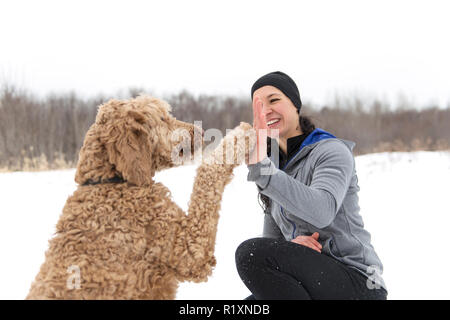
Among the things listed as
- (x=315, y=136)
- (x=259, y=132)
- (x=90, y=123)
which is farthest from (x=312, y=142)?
(x=90, y=123)

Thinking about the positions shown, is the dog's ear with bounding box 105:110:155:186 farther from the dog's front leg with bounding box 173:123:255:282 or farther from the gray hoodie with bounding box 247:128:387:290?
the gray hoodie with bounding box 247:128:387:290

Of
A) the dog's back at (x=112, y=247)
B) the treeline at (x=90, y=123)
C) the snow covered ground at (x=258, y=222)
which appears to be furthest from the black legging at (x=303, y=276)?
the treeline at (x=90, y=123)

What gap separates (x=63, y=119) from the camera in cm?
1359

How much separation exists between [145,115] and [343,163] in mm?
1229

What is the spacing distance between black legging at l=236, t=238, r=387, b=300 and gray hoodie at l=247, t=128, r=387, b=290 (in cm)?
9

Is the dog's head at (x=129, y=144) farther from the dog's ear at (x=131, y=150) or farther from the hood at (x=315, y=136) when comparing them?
the hood at (x=315, y=136)

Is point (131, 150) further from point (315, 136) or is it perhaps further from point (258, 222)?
point (258, 222)

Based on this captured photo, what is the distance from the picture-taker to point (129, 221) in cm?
212

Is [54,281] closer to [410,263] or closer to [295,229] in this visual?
[295,229]

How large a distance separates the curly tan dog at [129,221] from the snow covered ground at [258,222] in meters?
0.74

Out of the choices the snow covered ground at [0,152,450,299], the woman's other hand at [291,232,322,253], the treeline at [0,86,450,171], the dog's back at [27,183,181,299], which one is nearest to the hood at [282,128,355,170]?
the woman's other hand at [291,232,322,253]

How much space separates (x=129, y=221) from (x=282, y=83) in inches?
54.8

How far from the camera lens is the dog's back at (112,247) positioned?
1907 millimetres

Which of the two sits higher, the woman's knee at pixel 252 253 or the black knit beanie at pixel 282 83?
the black knit beanie at pixel 282 83
